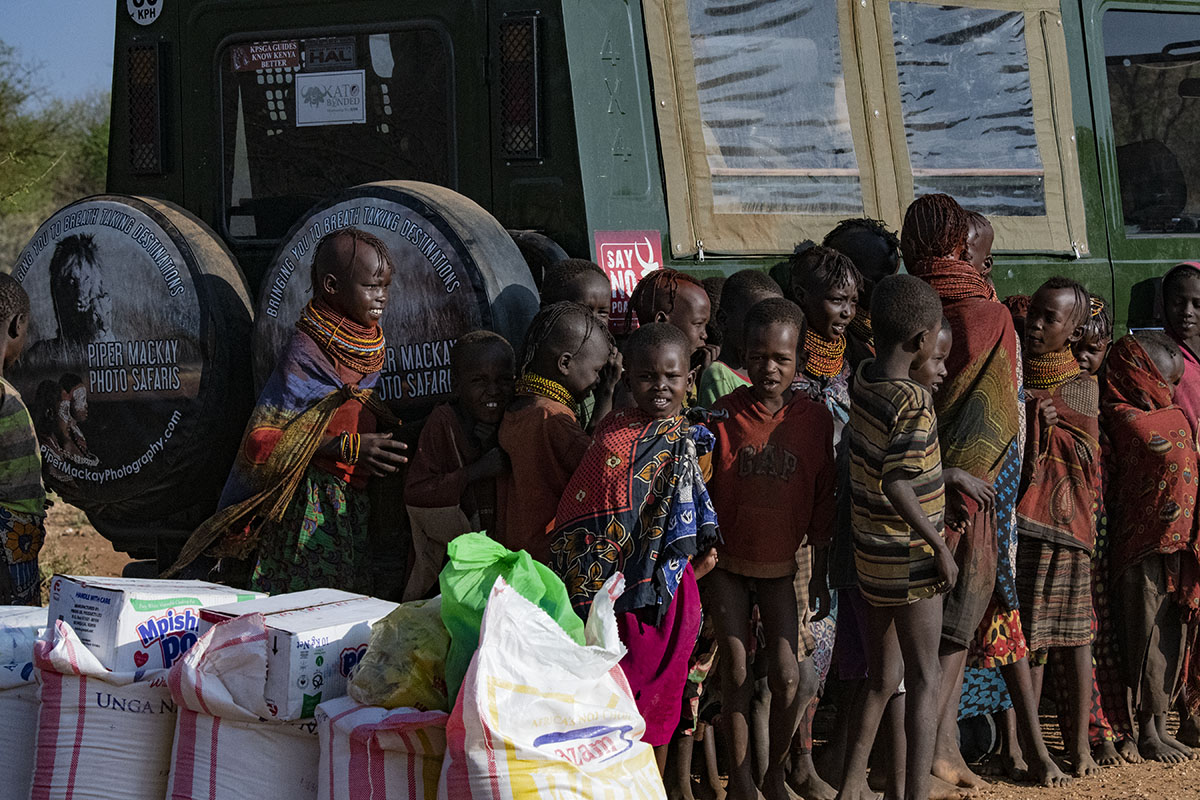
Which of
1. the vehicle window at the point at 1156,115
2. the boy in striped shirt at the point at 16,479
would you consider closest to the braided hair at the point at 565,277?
the boy in striped shirt at the point at 16,479

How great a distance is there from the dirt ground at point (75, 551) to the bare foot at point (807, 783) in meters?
5.37

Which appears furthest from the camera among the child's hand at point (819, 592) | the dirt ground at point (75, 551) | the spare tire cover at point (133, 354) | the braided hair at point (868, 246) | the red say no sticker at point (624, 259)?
the dirt ground at point (75, 551)

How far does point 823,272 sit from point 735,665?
3.96ft

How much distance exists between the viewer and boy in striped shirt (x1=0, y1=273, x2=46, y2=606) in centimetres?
399

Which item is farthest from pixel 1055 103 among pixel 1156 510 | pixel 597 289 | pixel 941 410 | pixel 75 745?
pixel 75 745

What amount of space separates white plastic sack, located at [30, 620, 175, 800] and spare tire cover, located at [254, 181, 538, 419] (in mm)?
1186

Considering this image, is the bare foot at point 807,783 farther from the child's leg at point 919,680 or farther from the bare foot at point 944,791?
the child's leg at point 919,680

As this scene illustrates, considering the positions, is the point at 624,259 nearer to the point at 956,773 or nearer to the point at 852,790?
the point at 852,790

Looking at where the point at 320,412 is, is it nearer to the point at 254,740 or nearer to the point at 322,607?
the point at 322,607

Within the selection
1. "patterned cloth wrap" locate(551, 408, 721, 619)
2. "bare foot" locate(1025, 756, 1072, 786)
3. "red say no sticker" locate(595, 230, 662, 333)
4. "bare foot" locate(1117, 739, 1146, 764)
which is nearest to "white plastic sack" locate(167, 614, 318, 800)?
"patterned cloth wrap" locate(551, 408, 721, 619)

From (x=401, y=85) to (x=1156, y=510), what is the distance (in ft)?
9.71

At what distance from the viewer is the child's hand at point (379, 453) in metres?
3.96

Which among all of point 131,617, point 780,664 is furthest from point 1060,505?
point 131,617

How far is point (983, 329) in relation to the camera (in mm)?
4211
